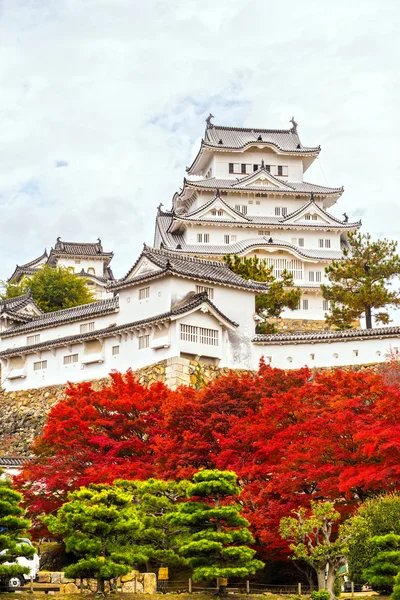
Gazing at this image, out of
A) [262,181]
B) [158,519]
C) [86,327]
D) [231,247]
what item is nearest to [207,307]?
[86,327]

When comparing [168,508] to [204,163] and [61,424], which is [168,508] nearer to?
[61,424]

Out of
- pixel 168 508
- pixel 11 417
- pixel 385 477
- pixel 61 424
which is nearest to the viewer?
pixel 385 477

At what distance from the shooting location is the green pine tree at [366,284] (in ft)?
167

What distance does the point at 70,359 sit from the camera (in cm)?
4859

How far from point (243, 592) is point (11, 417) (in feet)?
78.5

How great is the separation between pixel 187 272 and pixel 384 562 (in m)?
21.6

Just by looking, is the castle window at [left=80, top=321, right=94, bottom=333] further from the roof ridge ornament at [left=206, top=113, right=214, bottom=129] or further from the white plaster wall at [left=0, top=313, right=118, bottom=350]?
the roof ridge ornament at [left=206, top=113, right=214, bottom=129]

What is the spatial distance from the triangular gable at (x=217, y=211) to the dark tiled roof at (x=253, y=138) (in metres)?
8.64

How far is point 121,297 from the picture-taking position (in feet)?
156

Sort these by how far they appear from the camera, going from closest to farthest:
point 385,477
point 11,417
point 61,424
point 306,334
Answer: point 385,477, point 61,424, point 306,334, point 11,417

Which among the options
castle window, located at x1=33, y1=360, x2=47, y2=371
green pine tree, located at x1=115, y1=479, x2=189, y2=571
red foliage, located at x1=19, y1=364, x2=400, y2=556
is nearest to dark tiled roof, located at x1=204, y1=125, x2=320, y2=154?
castle window, located at x1=33, y1=360, x2=47, y2=371

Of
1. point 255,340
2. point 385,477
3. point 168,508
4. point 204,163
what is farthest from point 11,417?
point 204,163

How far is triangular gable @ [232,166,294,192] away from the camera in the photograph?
7444cm

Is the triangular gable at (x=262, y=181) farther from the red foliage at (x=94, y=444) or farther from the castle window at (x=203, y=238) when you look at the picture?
the red foliage at (x=94, y=444)
